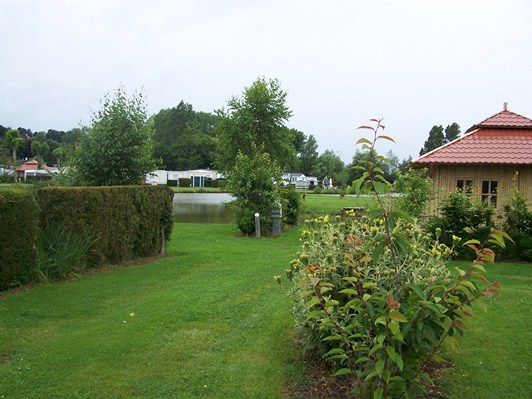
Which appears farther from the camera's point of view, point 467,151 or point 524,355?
point 467,151

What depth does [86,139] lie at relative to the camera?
45.4 feet

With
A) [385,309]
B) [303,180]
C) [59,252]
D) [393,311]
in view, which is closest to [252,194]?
[59,252]

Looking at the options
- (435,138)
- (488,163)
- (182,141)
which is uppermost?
(182,141)

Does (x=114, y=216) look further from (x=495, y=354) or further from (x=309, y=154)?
(x=309, y=154)

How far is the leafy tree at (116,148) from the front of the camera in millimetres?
13586

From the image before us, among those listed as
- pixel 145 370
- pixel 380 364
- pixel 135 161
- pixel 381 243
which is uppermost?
pixel 135 161

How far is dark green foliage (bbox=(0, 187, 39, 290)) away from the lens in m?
7.48

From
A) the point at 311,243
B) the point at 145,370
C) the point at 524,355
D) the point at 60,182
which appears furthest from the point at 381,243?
the point at 60,182

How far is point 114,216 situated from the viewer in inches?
409

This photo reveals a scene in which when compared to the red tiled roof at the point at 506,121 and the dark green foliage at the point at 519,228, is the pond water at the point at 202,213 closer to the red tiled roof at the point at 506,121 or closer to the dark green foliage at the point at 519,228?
the dark green foliage at the point at 519,228

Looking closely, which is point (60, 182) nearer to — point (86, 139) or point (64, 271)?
point (86, 139)

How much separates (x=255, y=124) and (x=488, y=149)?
66.9 ft

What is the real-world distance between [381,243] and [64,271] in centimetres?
728

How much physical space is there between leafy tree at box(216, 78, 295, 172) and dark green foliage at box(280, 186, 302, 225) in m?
12.1
